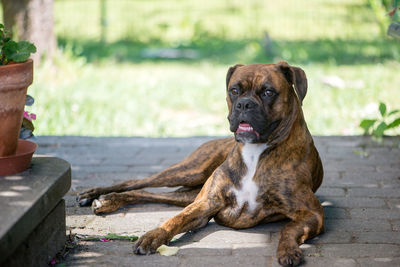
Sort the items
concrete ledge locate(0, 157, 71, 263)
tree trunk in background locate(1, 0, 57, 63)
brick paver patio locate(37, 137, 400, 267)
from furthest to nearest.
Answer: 1. tree trunk in background locate(1, 0, 57, 63)
2. brick paver patio locate(37, 137, 400, 267)
3. concrete ledge locate(0, 157, 71, 263)

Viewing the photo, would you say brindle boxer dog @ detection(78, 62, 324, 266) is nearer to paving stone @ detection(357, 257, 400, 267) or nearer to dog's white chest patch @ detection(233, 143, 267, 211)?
dog's white chest patch @ detection(233, 143, 267, 211)

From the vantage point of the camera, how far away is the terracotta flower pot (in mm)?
3650

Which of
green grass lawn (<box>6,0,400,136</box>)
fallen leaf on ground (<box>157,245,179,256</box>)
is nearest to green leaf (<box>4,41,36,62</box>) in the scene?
fallen leaf on ground (<box>157,245,179,256</box>)

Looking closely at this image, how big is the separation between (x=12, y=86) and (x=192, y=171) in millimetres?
2012

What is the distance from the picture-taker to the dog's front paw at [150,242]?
4094 millimetres

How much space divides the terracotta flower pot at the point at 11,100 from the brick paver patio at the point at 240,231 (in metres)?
0.87

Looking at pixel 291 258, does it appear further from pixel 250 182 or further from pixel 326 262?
pixel 250 182

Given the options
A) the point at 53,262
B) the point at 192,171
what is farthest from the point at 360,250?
the point at 53,262

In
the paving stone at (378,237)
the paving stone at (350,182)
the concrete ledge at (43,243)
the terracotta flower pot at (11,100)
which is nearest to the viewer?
the concrete ledge at (43,243)

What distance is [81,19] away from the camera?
17.7 meters

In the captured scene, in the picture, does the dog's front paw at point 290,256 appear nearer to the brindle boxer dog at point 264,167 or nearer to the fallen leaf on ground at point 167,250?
the brindle boxer dog at point 264,167

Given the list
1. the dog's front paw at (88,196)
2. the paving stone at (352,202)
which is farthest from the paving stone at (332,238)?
the dog's front paw at (88,196)

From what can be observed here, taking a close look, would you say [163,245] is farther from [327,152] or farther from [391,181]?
[327,152]

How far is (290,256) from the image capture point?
3.91 m
